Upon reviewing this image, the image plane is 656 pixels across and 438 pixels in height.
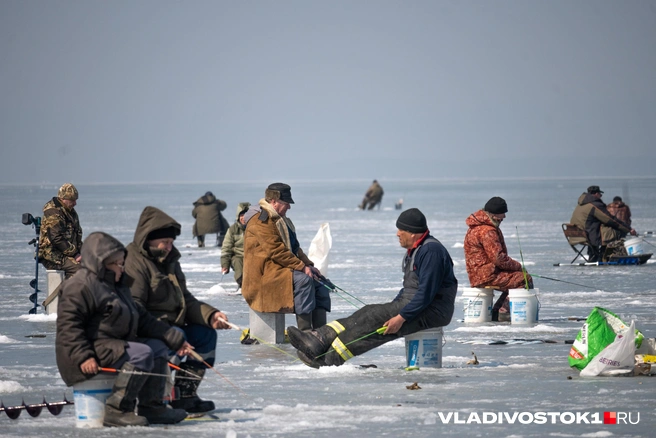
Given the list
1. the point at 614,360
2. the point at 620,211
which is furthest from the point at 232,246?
the point at 620,211

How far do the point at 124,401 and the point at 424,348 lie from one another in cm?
297

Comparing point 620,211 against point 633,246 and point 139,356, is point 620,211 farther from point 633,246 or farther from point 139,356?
point 139,356

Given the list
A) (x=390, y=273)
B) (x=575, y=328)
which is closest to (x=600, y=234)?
(x=390, y=273)

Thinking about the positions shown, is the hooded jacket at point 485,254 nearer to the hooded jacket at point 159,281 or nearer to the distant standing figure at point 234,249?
the distant standing figure at point 234,249

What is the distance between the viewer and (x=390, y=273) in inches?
709

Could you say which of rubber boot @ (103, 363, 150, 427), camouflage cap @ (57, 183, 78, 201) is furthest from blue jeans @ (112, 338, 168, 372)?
camouflage cap @ (57, 183, 78, 201)

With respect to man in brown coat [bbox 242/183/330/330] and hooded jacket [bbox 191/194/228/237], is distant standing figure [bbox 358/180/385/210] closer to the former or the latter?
hooded jacket [bbox 191/194/228/237]

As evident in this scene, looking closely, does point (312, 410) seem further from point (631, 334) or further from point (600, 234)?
point (600, 234)

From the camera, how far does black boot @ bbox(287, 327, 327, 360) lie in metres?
8.78

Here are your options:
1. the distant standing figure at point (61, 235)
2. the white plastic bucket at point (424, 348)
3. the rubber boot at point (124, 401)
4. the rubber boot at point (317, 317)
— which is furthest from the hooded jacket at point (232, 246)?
the rubber boot at point (124, 401)

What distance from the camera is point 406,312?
8.48m

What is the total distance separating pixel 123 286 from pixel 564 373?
3.65 metres

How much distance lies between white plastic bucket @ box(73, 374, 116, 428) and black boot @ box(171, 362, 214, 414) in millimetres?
562

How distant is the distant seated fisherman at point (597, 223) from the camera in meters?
18.8
